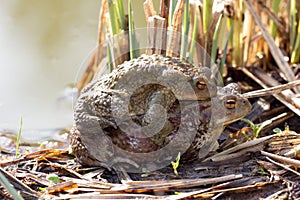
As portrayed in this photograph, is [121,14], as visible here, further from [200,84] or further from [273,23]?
[273,23]

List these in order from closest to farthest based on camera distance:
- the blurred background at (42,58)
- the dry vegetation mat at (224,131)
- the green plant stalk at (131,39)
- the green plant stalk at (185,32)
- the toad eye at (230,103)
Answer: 1. the dry vegetation mat at (224,131)
2. the toad eye at (230,103)
3. the green plant stalk at (131,39)
4. the green plant stalk at (185,32)
5. the blurred background at (42,58)

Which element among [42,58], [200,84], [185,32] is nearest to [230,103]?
[200,84]

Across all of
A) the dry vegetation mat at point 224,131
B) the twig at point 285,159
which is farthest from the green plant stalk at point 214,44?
the twig at point 285,159

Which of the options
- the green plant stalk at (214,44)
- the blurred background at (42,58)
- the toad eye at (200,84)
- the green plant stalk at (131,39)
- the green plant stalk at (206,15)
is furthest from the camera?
the blurred background at (42,58)

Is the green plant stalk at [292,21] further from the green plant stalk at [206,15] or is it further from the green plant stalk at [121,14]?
the green plant stalk at [121,14]

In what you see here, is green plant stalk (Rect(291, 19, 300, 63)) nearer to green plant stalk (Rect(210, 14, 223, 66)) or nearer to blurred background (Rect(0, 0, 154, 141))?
green plant stalk (Rect(210, 14, 223, 66))

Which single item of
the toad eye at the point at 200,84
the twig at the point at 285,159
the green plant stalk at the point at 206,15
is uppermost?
the green plant stalk at the point at 206,15

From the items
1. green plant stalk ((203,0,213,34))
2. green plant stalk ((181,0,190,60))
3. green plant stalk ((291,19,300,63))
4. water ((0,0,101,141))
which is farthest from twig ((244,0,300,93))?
water ((0,0,101,141))
